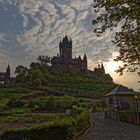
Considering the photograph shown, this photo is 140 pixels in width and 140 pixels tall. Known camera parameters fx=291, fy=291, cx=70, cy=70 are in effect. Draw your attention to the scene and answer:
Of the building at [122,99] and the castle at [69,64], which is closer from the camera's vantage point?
the building at [122,99]

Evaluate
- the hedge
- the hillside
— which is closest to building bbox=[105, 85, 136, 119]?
the hedge

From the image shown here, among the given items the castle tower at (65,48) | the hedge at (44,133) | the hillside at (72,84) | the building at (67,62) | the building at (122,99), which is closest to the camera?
the hedge at (44,133)

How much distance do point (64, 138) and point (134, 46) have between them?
7.70m

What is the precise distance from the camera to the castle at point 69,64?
133750 mm

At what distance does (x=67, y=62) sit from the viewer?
5354 inches

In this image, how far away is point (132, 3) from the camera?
1391cm

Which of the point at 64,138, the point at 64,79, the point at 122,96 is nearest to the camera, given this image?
the point at 64,138

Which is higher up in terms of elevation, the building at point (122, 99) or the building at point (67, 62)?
the building at point (67, 62)

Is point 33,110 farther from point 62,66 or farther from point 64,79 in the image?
point 62,66

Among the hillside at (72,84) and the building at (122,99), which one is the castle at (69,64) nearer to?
the hillside at (72,84)

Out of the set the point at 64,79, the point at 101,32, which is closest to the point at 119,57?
the point at 101,32

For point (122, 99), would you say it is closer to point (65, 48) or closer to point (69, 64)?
point (69, 64)

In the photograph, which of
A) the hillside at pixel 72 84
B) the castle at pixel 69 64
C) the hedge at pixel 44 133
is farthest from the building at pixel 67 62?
the hedge at pixel 44 133

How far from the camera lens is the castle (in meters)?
134
